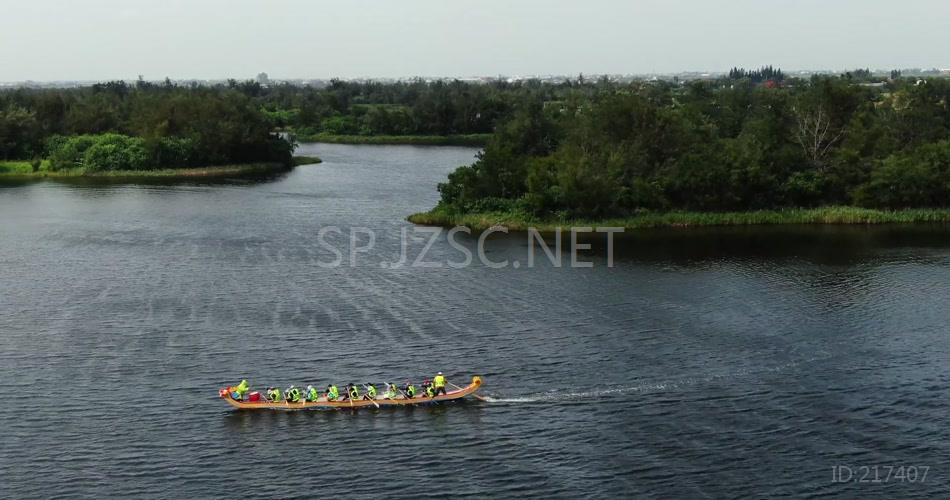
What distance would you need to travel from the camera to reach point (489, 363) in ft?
164

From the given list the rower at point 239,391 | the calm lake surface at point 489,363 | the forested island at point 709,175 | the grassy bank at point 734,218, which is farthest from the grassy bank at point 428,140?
the rower at point 239,391

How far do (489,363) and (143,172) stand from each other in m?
96.2

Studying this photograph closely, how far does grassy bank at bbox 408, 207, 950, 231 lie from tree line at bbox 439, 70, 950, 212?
4.86 feet

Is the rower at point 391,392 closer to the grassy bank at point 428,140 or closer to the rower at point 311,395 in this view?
the rower at point 311,395

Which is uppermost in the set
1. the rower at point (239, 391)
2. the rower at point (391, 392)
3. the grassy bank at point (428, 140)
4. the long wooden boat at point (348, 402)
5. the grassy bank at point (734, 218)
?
the grassy bank at point (428, 140)

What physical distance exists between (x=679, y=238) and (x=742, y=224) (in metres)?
9.99

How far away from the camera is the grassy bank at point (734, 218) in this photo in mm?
89125

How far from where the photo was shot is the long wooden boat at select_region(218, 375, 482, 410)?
145 ft

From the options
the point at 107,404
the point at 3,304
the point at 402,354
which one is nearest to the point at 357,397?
the point at 402,354

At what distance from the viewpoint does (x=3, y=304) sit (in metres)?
61.6

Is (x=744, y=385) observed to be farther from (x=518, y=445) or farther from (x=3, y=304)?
(x=3, y=304)

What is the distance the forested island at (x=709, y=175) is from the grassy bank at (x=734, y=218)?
0.12m

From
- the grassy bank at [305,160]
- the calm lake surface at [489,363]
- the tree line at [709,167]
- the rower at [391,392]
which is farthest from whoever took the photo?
the grassy bank at [305,160]

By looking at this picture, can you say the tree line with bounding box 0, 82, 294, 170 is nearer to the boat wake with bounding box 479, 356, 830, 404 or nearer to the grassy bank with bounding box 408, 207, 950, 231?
the grassy bank with bounding box 408, 207, 950, 231
